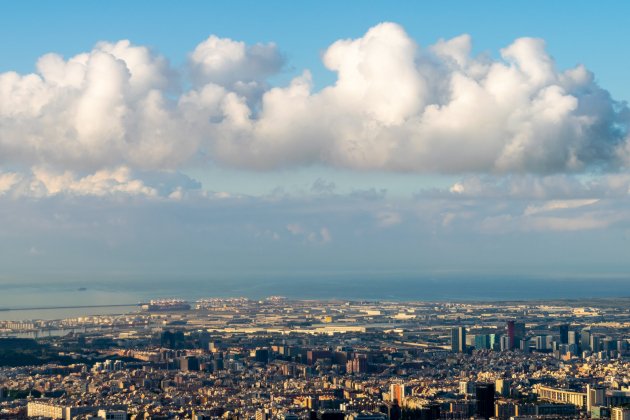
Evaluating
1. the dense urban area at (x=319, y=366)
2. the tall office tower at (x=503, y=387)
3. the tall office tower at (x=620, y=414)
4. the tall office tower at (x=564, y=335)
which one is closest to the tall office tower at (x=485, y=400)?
the dense urban area at (x=319, y=366)

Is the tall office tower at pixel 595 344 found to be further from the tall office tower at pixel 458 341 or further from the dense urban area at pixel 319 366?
the tall office tower at pixel 458 341

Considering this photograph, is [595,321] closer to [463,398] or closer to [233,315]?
[233,315]

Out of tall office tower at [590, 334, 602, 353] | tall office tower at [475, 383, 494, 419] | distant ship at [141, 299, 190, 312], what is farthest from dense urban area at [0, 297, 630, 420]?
distant ship at [141, 299, 190, 312]

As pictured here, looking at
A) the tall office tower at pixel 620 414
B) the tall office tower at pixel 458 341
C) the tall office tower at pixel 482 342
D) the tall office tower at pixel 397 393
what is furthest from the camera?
the tall office tower at pixel 482 342

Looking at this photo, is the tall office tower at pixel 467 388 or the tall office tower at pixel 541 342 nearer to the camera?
the tall office tower at pixel 467 388

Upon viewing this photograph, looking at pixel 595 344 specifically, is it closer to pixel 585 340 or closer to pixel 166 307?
pixel 585 340

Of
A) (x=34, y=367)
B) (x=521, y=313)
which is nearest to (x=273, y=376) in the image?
(x=34, y=367)

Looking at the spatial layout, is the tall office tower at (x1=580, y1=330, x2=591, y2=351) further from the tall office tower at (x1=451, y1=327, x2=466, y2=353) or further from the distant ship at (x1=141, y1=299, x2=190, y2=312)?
the distant ship at (x1=141, y1=299, x2=190, y2=312)
